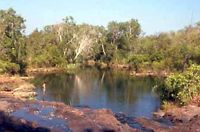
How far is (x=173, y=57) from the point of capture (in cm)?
6731

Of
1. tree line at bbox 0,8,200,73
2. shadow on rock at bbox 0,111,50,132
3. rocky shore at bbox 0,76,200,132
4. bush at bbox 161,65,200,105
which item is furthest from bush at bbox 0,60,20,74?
shadow on rock at bbox 0,111,50,132

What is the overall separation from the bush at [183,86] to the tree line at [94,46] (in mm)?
26812

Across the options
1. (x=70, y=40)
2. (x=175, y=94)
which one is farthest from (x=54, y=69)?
(x=175, y=94)

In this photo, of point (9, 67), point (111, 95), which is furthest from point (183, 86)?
point (9, 67)

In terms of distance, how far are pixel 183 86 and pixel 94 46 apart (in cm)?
6693

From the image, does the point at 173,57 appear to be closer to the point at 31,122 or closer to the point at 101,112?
the point at 101,112

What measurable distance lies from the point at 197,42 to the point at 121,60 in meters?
28.4

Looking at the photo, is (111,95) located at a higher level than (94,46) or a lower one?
lower

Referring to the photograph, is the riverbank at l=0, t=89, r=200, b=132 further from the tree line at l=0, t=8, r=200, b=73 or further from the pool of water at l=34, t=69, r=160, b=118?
the tree line at l=0, t=8, r=200, b=73

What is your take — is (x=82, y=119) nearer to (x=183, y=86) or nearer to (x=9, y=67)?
(x=183, y=86)

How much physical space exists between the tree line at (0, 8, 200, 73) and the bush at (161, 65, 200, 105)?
26.8 meters

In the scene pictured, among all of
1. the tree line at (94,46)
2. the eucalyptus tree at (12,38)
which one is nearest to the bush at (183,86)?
the tree line at (94,46)

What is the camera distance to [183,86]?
3544cm

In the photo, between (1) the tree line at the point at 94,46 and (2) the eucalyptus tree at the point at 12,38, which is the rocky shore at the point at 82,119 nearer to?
(1) the tree line at the point at 94,46
